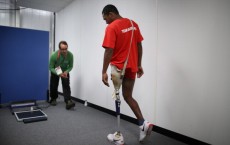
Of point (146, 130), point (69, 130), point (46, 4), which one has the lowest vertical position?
point (69, 130)

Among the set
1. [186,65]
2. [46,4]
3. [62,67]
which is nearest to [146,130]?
[186,65]

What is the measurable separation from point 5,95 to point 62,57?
45.2 inches

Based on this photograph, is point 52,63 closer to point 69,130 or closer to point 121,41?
point 69,130

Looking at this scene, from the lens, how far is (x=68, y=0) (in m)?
4.04

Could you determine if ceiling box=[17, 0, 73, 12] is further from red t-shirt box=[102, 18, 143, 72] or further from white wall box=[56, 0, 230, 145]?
red t-shirt box=[102, 18, 143, 72]

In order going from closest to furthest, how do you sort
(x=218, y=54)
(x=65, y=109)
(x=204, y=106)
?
(x=218, y=54) < (x=204, y=106) < (x=65, y=109)

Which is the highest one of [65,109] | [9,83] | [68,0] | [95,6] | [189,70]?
[68,0]

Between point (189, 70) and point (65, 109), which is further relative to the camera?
point (65, 109)

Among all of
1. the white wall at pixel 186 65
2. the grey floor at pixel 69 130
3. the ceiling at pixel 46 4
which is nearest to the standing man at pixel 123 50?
the grey floor at pixel 69 130

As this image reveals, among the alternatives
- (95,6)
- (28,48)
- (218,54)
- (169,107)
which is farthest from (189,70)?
(28,48)

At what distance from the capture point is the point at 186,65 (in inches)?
72.0

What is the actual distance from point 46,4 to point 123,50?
331 centimetres

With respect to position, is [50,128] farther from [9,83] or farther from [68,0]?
[68,0]

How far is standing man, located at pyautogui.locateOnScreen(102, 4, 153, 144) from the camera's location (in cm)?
170
